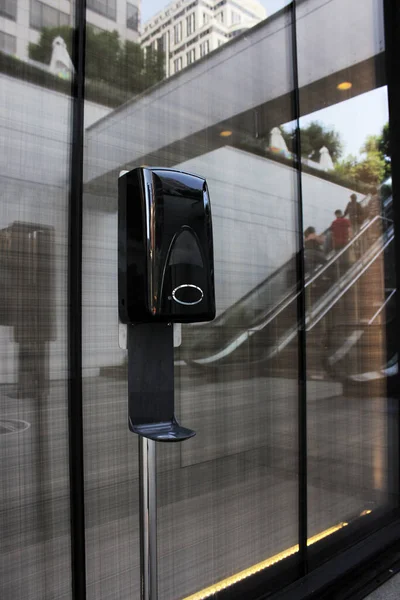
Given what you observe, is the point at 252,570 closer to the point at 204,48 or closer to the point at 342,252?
the point at 342,252

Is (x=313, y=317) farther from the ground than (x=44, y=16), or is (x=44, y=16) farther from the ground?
(x=44, y=16)

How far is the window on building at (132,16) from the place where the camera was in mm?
1819

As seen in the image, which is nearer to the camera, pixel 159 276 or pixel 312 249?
pixel 159 276

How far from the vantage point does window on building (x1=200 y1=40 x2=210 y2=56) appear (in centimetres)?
207

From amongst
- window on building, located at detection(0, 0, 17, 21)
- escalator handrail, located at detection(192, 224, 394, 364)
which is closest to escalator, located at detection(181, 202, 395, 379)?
escalator handrail, located at detection(192, 224, 394, 364)

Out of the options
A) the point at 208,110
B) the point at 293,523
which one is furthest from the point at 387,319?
the point at 208,110

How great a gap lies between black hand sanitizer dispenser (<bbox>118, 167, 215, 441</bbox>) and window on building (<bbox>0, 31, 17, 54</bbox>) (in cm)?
57

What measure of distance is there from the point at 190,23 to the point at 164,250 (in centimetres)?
125

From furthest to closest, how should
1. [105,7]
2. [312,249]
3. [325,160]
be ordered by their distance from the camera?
1. [325,160]
2. [312,249]
3. [105,7]

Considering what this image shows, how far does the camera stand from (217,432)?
2076 mm

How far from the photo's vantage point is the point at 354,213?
2.83m

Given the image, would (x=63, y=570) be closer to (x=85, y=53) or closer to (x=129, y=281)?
(x=129, y=281)

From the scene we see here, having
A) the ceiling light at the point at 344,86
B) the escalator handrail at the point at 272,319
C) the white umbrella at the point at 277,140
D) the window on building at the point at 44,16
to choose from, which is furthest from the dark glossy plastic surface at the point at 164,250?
the ceiling light at the point at 344,86

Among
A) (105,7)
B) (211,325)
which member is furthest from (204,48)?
(211,325)
